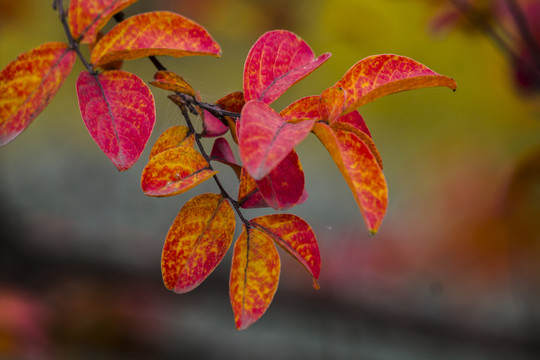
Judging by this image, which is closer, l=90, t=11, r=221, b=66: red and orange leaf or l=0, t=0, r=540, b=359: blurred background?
l=90, t=11, r=221, b=66: red and orange leaf

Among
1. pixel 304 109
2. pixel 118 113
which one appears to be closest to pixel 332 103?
pixel 304 109

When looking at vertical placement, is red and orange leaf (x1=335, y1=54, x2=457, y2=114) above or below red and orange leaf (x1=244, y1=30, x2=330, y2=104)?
below

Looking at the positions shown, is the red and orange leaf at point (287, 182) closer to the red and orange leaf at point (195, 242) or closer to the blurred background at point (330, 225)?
the red and orange leaf at point (195, 242)

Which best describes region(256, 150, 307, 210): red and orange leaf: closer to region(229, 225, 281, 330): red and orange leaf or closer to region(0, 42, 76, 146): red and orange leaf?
region(229, 225, 281, 330): red and orange leaf

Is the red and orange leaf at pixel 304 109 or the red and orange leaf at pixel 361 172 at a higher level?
the red and orange leaf at pixel 304 109


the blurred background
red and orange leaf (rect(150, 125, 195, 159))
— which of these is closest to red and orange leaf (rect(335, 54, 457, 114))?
red and orange leaf (rect(150, 125, 195, 159))

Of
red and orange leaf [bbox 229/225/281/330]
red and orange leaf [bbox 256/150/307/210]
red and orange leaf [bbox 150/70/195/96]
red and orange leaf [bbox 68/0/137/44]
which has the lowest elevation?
red and orange leaf [bbox 229/225/281/330]

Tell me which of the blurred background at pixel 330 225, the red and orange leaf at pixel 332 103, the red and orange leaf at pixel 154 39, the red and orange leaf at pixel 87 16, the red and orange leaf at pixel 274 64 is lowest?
the blurred background at pixel 330 225

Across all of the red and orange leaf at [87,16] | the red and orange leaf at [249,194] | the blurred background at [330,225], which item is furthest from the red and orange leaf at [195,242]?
the blurred background at [330,225]
